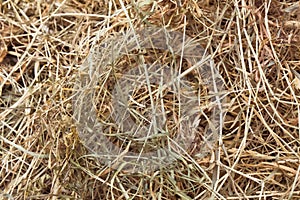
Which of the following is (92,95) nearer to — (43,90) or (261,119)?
(43,90)

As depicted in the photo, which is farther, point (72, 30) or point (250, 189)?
point (72, 30)

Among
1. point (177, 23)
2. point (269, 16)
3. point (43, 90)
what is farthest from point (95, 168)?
point (269, 16)

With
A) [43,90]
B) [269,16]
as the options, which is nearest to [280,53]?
[269,16]

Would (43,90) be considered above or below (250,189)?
above

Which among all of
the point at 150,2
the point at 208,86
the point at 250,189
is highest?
the point at 150,2

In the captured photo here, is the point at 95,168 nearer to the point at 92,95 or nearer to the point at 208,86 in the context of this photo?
the point at 92,95

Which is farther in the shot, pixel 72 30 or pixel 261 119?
pixel 72 30
